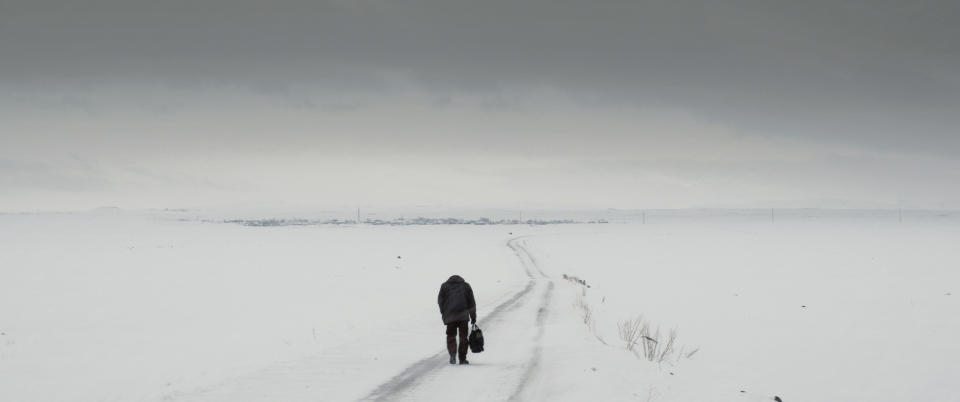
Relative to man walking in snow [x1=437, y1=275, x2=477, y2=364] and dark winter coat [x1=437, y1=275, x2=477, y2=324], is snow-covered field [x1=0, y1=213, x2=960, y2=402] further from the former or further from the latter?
dark winter coat [x1=437, y1=275, x2=477, y2=324]

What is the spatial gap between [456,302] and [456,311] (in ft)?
0.58

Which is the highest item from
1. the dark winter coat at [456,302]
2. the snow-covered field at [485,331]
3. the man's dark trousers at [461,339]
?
the dark winter coat at [456,302]

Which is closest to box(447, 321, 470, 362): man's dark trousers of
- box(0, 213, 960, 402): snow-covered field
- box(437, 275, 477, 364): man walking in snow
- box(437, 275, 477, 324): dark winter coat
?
box(437, 275, 477, 364): man walking in snow

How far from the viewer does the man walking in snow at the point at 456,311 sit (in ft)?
44.4

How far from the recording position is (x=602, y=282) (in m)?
41.5

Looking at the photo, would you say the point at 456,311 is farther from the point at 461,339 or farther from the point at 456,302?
the point at 461,339

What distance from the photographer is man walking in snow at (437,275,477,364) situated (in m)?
13.5

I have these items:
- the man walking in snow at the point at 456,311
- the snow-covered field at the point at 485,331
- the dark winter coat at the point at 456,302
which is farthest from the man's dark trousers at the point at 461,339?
the snow-covered field at the point at 485,331

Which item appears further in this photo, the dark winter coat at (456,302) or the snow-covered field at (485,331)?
the dark winter coat at (456,302)

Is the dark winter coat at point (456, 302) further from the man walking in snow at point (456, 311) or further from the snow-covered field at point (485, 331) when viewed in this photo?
the snow-covered field at point (485, 331)

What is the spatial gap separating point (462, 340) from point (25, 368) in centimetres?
1037

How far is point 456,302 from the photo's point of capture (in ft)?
44.7

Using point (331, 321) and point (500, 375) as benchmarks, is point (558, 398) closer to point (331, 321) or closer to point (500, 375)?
point (500, 375)

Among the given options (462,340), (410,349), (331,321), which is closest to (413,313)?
(331,321)
